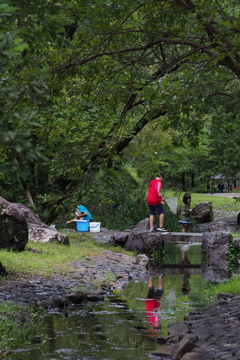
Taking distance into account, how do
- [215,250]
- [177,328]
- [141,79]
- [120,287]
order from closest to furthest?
1. [177,328]
2. [141,79]
3. [120,287]
4. [215,250]

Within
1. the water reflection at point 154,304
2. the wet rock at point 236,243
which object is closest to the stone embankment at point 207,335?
the water reflection at point 154,304

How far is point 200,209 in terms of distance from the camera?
3372cm

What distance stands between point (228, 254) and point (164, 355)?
411 inches

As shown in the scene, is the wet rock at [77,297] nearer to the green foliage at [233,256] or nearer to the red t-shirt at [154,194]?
the green foliage at [233,256]

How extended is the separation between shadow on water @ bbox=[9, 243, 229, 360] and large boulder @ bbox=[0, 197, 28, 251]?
282 centimetres

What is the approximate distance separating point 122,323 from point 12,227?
523 cm

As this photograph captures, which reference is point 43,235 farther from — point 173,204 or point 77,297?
point 173,204

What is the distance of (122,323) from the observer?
9.19m

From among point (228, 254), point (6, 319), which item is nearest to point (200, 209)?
point (228, 254)

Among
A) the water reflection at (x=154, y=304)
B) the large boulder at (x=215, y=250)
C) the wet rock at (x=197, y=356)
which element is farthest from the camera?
the large boulder at (x=215, y=250)

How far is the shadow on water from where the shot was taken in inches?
291

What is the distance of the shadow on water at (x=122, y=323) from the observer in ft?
24.2

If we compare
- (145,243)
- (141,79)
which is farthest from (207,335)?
(145,243)

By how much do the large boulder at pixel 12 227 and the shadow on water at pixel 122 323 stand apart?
2.82 m
